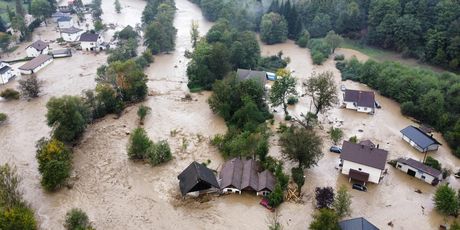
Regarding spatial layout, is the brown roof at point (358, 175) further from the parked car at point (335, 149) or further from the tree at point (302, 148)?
the parked car at point (335, 149)

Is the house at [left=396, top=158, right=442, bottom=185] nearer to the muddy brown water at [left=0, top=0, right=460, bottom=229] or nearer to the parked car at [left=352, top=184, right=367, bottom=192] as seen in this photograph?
the muddy brown water at [left=0, top=0, right=460, bottom=229]

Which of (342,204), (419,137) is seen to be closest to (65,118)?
(342,204)

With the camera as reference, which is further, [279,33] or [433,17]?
[279,33]

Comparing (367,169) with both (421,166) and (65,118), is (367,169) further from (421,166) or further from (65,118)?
(65,118)

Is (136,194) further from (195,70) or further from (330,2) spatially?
(330,2)

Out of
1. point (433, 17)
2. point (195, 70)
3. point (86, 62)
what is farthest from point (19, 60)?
point (433, 17)

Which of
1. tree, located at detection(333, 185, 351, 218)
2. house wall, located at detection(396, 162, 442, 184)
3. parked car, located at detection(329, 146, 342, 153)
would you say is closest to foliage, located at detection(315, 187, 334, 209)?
tree, located at detection(333, 185, 351, 218)
